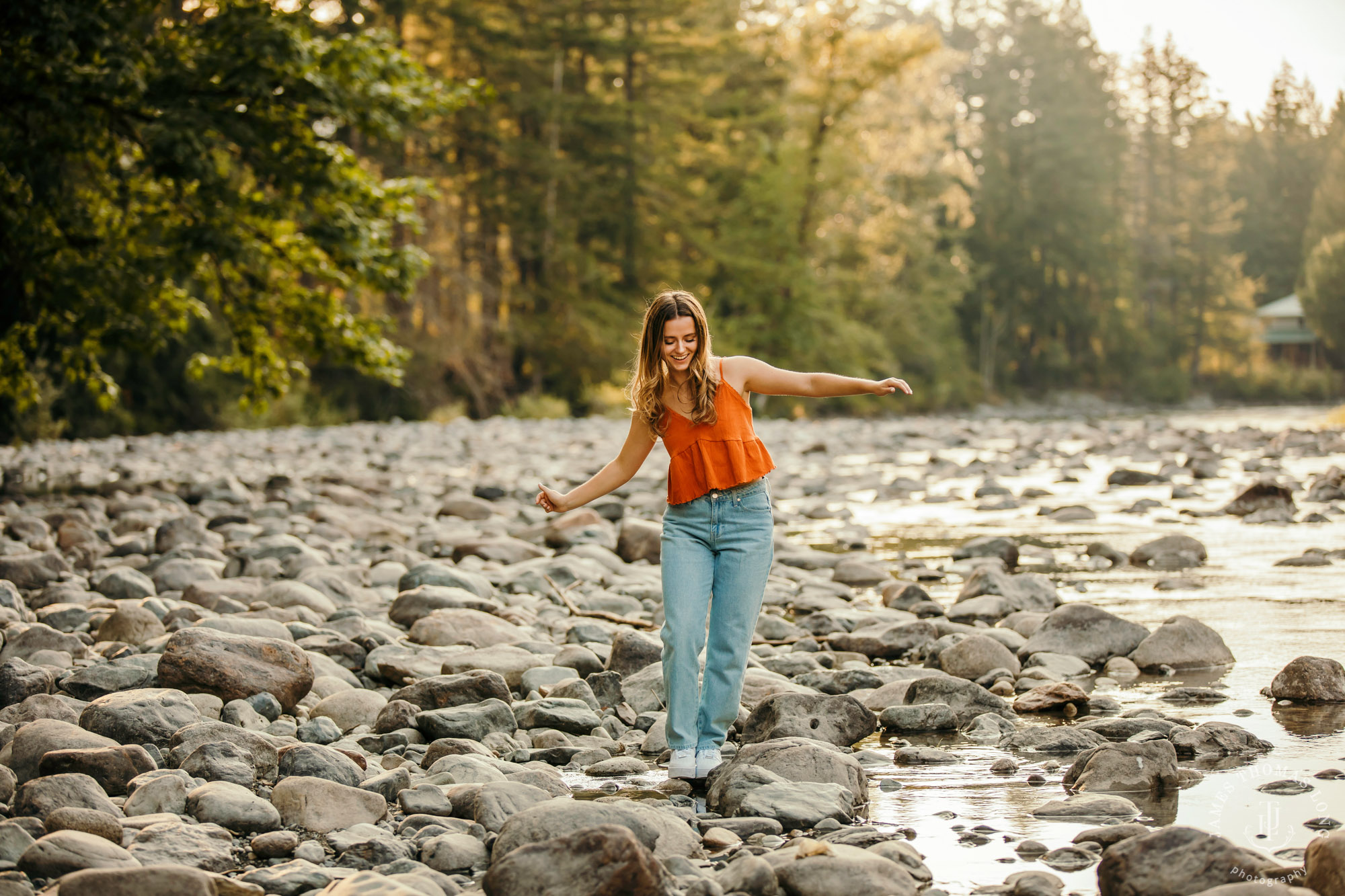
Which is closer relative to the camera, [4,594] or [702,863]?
[702,863]

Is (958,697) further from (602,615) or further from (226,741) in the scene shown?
(226,741)

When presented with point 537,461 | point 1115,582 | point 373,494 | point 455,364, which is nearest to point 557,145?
point 455,364

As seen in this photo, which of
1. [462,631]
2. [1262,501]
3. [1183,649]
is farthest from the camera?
[1262,501]

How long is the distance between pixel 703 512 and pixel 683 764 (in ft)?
2.29

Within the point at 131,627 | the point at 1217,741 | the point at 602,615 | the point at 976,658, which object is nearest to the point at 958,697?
the point at 976,658

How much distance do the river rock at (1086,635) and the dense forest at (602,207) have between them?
20.5 ft

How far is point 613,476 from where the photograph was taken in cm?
341

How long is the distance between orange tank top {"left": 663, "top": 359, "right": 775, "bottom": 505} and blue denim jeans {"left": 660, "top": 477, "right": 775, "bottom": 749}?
0.13 feet

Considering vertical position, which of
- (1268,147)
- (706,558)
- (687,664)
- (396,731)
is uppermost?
(1268,147)

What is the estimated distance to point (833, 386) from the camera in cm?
323

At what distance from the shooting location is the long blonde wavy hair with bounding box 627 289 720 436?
3.18m

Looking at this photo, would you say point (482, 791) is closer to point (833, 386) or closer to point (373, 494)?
point (833, 386)

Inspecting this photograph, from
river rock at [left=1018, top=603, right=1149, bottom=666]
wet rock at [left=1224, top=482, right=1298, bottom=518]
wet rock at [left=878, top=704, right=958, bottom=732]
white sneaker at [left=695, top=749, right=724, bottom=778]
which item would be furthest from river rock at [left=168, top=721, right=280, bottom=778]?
wet rock at [left=1224, top=482, right=1298, bottom=518]

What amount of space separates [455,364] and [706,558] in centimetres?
2186
